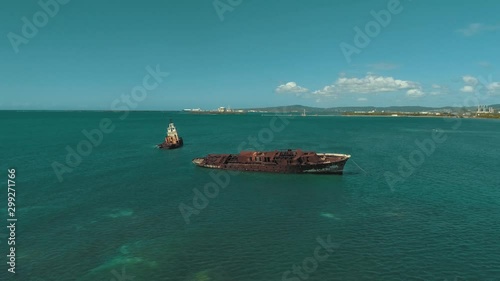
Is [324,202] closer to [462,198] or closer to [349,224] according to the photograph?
[349,224]

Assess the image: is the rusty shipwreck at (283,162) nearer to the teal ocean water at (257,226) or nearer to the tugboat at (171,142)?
the teal ocean water at (257,226)

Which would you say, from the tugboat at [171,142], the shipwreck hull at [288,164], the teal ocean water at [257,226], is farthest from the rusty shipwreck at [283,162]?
the tugboat at [171,142]

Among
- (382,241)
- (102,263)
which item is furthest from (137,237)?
(382,241)

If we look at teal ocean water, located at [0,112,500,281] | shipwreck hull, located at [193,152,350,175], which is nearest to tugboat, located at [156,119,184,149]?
shipwreck hull, located at [193,152,350,175]

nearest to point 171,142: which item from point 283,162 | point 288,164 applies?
point 283,162

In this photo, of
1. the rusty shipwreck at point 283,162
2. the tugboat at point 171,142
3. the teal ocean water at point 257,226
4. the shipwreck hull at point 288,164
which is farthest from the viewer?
the tugboat at point 171,142

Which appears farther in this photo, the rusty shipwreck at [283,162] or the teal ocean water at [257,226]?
the rusty shipwreck at [283,162]

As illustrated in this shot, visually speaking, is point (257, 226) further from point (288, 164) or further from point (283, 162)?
point (283, 162)

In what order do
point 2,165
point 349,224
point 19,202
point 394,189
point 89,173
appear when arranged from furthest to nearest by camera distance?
point 2,165 → point 89,173 → point 394,189 → point 19,202 → point 349,224
